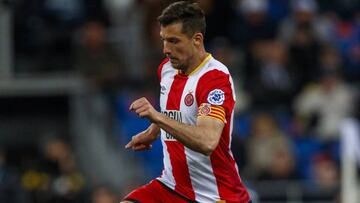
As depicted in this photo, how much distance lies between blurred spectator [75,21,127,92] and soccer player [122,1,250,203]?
7191 millimetres

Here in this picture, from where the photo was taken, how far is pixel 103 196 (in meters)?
12.7

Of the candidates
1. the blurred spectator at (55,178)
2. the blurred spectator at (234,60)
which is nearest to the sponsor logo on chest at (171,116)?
the blurred spectator at (55,178)

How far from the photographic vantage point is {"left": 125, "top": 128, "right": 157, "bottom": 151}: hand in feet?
24.7

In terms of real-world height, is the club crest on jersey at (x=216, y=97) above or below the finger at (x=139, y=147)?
above

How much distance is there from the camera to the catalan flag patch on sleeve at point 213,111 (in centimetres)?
729

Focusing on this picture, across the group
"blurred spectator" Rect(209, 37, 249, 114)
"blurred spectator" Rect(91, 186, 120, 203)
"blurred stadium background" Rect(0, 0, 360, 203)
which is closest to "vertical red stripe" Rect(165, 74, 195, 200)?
"blurred spectator" Rect(91, 186, 120, 203)

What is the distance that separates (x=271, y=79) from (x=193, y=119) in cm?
801

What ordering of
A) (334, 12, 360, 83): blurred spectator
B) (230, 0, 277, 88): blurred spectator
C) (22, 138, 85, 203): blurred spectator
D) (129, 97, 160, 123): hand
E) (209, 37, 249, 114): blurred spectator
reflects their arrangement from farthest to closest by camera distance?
(334, 12, 360, 83): blurred spectator
(230, 0, 277, 88): blurred spectator
(209, 37, 249, 114): blurred spectator
(22, 138, 85, 203): blurred spectator
(129, 97, 160, 123): hand

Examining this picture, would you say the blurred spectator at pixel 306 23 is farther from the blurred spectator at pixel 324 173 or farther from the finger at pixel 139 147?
the finger at pixel 139 147

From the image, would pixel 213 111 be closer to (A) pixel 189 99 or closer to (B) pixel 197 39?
(A) pixel 189 99

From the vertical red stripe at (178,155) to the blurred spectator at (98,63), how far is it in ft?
24.4

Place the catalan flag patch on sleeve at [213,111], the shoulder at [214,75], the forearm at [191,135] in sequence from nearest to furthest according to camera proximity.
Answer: the forearm at [191,135] < the catalan flag patch on sleeve at [213,111] < the shoulder at [214,75]

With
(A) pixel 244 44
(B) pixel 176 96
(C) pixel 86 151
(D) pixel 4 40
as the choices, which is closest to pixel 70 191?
(C) pixel 86 151

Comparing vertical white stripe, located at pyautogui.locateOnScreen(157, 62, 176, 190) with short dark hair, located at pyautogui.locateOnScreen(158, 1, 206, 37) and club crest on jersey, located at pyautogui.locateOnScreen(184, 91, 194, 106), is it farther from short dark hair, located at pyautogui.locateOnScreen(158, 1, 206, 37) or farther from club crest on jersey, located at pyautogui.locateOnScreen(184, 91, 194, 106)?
short dark hair, located at pyautogui.locateOnScreen(158, 1, 206, 37)
